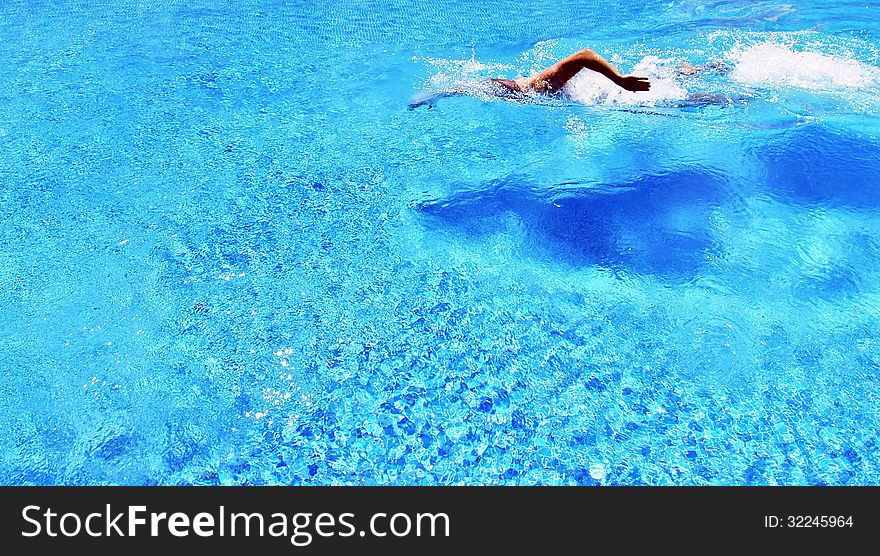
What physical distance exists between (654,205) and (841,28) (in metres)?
4.70

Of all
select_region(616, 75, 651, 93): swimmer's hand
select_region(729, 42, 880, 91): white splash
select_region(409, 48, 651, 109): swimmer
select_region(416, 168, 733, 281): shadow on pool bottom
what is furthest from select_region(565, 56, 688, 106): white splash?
select_region(416, 168, 733, 281): shadow on pool bottom

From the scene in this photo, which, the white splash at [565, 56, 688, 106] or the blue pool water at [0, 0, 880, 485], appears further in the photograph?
the white splash at [565, 56, 688, 106]

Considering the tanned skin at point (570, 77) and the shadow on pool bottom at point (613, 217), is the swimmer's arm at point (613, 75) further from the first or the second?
the shadow on pool bottom at point (613, 217)

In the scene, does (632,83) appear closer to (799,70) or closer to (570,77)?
(570,77)

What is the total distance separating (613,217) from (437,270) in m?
1.39

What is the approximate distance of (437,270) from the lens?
4.22m

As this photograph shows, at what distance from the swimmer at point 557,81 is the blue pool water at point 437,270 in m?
0.19

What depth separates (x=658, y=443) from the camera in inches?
125

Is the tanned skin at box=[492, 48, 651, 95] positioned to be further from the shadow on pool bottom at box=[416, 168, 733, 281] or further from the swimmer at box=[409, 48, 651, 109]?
the shadow on pool bottom at box=[416, 168, 733, 281]

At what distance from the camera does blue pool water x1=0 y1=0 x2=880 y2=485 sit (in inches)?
126

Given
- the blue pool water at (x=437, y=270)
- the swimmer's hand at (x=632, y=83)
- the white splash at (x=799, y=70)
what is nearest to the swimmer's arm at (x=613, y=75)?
the swimmer's hand at (x=632, y=83)

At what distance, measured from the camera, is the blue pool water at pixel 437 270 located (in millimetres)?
3199

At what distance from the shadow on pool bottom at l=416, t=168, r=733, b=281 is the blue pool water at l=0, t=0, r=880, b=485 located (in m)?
0.03
